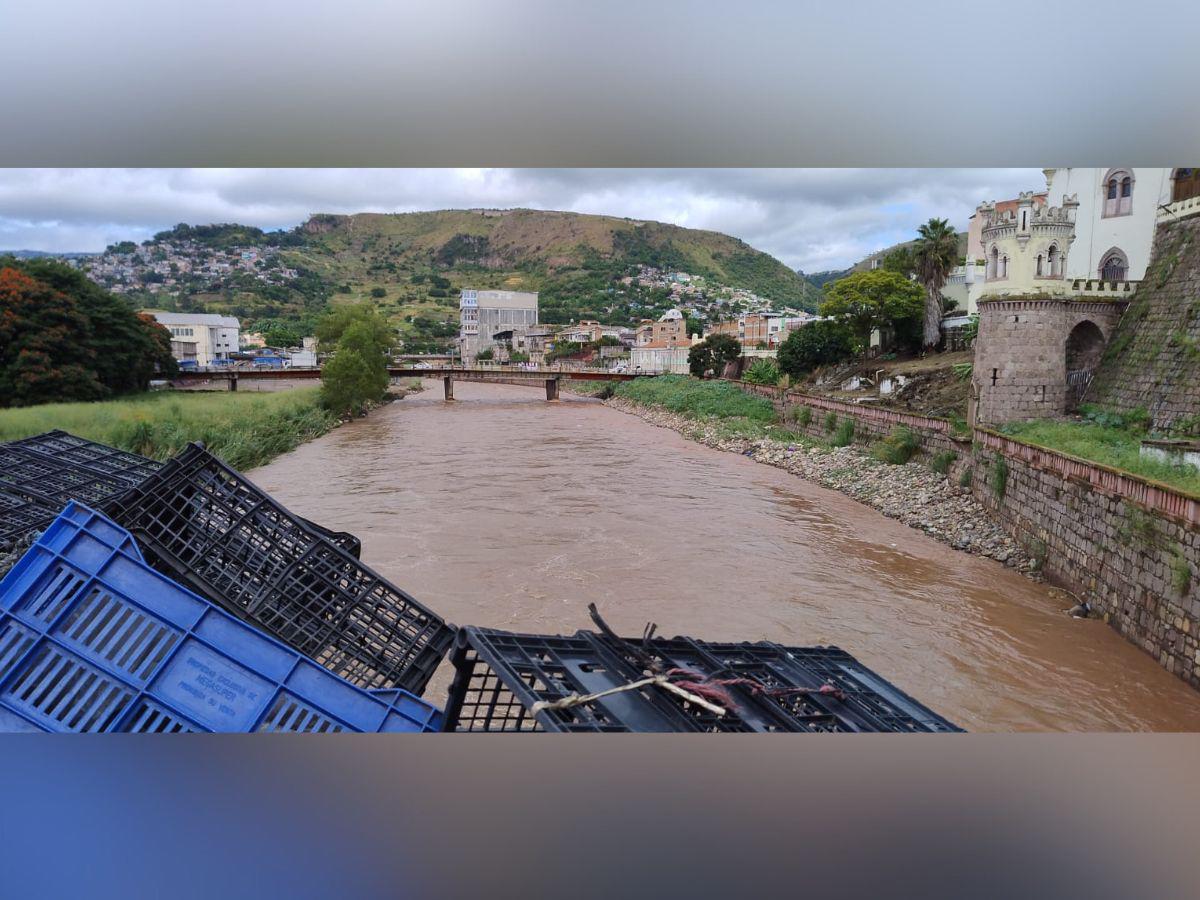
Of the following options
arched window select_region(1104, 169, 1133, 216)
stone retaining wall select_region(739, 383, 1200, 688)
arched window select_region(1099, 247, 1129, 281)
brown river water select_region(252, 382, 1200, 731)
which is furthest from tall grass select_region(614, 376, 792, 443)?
arched window select_region(1104, 169, 1133, 216)

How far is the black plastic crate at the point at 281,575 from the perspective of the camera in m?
2.27

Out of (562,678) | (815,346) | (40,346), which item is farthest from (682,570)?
(815,346)

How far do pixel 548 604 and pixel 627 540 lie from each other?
0.74 metres

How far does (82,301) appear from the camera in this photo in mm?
3775

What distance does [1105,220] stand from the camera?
16.9ft

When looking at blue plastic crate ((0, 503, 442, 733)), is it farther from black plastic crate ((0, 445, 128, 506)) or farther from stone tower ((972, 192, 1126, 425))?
stone tower ((972, 192, 1126, 425))

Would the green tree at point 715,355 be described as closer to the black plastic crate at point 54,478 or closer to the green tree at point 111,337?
the green tree at point 111,337

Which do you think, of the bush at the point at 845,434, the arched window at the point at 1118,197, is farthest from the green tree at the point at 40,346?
the bush at the point at 845,434

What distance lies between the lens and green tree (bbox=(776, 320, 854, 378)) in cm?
1324

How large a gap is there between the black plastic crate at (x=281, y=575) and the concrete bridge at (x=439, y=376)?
A: 2.18m

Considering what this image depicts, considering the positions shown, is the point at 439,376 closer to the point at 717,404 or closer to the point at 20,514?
the point at 20,514
